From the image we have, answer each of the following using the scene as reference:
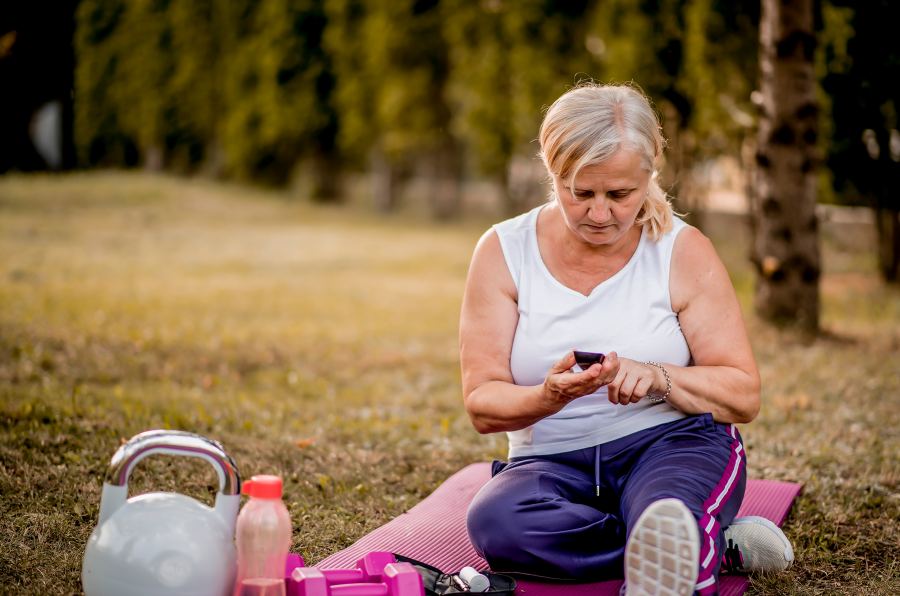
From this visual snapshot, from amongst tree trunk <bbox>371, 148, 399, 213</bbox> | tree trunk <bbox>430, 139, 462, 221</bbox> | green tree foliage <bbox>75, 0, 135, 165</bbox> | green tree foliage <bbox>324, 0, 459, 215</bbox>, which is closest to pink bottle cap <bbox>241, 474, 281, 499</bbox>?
green tree foliage <bbox>324, 0, 459, 215</bbox>

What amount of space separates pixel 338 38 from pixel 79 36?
8.34 meters

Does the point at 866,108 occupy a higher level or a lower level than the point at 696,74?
lower

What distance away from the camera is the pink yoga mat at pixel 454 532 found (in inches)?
121

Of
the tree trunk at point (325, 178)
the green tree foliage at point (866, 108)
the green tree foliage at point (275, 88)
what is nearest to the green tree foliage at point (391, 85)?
the green tree foliage at point (275, 88)

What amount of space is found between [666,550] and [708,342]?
0.91 metres

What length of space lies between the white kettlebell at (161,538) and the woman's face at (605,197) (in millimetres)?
1282

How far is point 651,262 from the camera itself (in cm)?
329

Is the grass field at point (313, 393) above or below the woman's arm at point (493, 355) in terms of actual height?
below

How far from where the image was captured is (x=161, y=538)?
2.42m

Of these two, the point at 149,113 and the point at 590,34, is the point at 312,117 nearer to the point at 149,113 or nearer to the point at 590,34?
the point at 149,113

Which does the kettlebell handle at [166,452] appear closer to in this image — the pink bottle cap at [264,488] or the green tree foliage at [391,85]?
the pink bottle cap at [264,488]

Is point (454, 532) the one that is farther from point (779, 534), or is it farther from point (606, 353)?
point (779, 534)

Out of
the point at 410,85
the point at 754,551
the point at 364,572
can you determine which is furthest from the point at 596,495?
the point at 410,85

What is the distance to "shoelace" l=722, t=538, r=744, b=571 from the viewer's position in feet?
10.5
